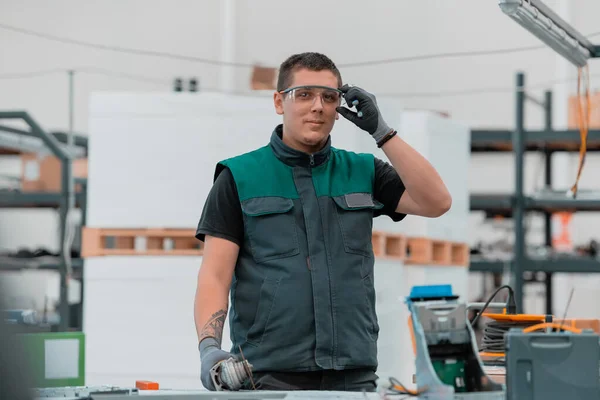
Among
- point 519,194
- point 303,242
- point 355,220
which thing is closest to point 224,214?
point 303,242

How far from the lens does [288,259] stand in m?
2.66

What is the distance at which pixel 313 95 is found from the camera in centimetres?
273

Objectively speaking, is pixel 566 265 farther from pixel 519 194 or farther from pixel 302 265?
pixel 302 265

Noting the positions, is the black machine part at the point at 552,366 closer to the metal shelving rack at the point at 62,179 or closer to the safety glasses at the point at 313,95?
the safety glasses at the point at 313,95

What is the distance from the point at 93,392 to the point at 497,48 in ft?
32.4

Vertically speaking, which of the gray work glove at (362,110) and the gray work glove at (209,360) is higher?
the gray work glove at (362,110)

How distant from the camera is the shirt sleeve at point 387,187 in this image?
2.89m

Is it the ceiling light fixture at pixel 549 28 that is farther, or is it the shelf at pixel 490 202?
the shelf at pixel 490 202

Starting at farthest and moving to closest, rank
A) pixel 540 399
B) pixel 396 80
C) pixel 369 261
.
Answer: pixel 396 80, pixel 369 261, pixel 540 399

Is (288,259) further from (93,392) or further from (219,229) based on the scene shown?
(93,392)

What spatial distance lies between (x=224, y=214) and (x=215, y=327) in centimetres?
32

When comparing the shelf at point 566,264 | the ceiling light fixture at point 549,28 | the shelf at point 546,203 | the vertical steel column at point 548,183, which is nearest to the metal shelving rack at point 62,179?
the shelf at point 546,203

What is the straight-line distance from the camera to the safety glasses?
8.93ft

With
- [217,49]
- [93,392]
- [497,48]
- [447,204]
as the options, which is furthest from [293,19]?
[93,392]
